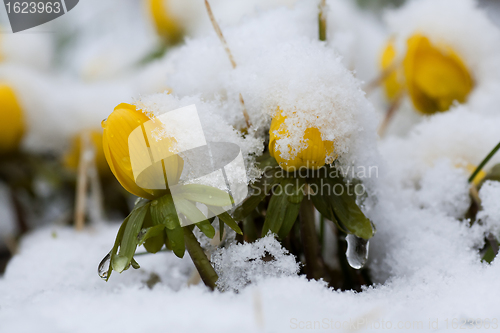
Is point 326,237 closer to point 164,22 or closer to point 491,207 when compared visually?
point 491,207

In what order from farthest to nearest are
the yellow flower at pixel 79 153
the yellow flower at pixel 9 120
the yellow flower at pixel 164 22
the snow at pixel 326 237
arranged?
the yellow flower at pixel 164 22 < the yellow flower at pixel 79 153 < the yellow flower at pixel 9 120 < the snow at pixel 326 237

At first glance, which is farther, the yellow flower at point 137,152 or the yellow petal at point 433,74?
the yellow petal at point 433,74

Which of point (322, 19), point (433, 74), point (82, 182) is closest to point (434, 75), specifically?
point (433, 74)

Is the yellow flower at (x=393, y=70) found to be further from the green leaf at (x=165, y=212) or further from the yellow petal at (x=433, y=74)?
the green leaf at (x=165, y=212)

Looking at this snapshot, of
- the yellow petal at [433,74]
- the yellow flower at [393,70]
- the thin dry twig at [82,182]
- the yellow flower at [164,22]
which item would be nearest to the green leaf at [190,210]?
the thin dry twig at [82,182]

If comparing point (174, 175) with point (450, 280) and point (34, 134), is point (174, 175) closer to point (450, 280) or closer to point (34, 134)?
point (450, 280)

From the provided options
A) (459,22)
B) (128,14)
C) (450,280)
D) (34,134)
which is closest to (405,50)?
(459,22)

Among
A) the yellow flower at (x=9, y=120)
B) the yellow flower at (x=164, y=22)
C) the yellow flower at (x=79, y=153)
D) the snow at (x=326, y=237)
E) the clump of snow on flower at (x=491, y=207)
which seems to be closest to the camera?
the snow at (x=326, y=237)
